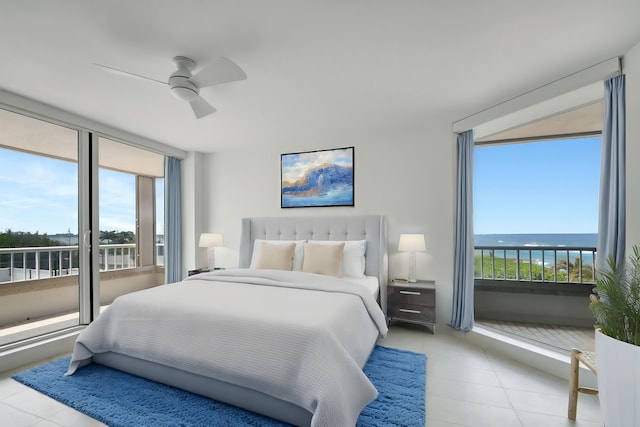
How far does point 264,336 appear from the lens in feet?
5.71

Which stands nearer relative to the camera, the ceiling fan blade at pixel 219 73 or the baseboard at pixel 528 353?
the ceiling fan blade at pixel 219 73

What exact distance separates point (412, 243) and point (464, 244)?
586mm

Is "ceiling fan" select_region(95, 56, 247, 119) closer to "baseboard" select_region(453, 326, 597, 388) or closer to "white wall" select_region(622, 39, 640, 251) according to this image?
"white wall" select_region(622, 39, 640, 251)

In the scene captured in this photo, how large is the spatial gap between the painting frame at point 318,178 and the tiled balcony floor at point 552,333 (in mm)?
2340

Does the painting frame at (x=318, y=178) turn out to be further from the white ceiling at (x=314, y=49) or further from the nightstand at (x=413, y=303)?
the nightstand at (x=413, y=303)

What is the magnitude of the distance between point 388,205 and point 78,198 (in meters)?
3.73

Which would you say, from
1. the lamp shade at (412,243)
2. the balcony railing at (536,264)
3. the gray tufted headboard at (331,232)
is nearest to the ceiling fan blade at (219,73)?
the gray tufted headboard at (331,232)

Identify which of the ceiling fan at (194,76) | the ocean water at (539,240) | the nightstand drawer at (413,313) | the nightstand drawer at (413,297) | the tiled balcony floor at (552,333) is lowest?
the tiled balcony floor at (552,333)

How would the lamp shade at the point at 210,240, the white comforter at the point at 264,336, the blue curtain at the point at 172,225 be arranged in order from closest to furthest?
the white comforter at the point at 264,336
the lamp shade at the point at 210,240
the blue curtain at the point at 172,225

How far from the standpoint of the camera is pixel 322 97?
2.75 meters

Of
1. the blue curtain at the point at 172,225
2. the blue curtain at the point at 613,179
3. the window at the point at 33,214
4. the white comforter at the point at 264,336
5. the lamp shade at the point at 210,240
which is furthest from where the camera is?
the blue curtain at the point at 172,225

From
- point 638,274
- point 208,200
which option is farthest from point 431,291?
point 208,200

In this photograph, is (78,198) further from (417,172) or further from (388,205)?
(417,172)

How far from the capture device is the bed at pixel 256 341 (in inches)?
62.6
